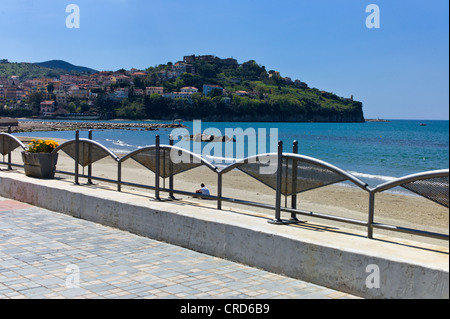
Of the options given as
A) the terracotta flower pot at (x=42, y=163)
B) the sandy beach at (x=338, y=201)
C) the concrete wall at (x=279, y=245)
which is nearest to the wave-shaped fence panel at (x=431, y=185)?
the concrete wall at (x=279, y=245)

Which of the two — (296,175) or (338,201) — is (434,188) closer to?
(296,175)

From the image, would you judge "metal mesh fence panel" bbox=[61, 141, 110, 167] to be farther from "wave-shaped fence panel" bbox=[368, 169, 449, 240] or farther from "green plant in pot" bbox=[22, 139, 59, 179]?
"wave-shaped fence panel" bbox=[368, 169, 449, 240]

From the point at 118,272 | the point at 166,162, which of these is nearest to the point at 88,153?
the point at 166,162

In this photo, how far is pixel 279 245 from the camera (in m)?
5.66

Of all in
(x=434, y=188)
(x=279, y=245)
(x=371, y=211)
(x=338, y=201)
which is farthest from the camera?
(x=338, y=201)

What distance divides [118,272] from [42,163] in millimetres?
5749

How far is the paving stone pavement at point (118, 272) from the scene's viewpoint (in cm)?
500

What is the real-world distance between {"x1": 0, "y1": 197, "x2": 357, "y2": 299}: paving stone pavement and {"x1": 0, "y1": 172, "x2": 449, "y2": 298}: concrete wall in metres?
0.14

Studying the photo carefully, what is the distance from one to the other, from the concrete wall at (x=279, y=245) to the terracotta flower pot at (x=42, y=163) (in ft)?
6.00

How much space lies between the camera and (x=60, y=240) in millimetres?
7246

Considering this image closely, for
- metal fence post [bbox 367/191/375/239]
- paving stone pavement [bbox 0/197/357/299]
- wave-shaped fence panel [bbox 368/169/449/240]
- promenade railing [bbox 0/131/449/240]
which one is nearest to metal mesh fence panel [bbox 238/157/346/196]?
promenade railing [bbox 0/131/449/240]

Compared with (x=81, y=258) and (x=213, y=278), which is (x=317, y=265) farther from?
(x=81, y=258)
